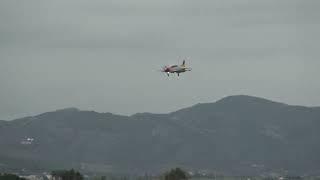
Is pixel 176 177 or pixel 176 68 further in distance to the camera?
pixel 176 177
